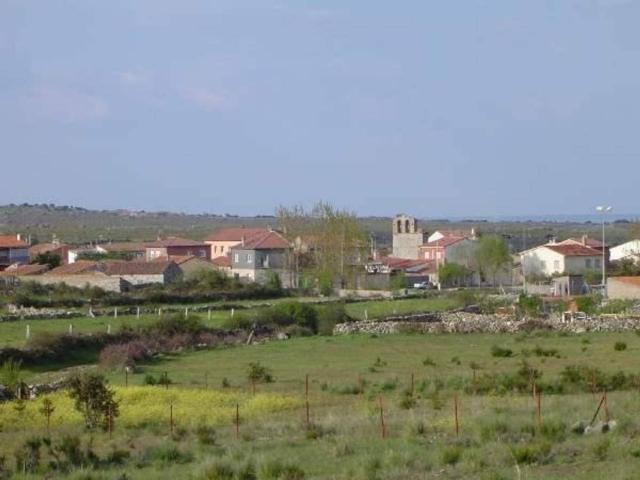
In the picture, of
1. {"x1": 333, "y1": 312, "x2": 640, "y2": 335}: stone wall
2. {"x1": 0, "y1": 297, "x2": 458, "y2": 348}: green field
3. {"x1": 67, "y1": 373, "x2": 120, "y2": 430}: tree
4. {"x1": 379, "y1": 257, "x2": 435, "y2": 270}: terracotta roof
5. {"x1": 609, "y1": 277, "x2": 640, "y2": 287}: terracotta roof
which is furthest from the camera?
{"x1": 379, "y1": 257, "x2": 435, "y2": 270}: terracotta roof

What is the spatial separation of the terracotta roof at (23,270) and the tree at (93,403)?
237ft

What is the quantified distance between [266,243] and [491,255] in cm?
2154

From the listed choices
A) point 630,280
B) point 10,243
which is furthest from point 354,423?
point 10,243

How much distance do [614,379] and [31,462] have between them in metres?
19.7

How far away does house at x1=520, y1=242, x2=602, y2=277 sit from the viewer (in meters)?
109

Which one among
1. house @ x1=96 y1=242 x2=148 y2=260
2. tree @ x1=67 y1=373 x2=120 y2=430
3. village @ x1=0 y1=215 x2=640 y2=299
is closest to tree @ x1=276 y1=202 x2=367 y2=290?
village @ x1=0 y1=215 x2=640 y2=299

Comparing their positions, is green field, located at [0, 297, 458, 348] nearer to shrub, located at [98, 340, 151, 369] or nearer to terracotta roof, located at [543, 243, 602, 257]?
shrub, located at [98, 340, 151, 369]

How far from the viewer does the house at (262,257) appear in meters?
116

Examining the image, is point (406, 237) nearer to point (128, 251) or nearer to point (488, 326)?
point (128, 251)

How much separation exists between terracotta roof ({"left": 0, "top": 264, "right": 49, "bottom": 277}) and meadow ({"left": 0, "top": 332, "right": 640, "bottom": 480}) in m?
54.3

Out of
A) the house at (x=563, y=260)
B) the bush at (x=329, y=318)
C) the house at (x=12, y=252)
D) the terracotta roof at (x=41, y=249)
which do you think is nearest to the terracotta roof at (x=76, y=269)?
the house at (x=12, y=252)

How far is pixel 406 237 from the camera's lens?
141 meters

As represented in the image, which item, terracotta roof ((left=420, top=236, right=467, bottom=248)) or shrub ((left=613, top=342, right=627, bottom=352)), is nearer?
shrub ((left=613, top=342, right=627, bottom=352))

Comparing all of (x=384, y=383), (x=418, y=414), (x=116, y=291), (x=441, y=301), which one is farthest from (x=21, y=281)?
(x=418, y=414)
